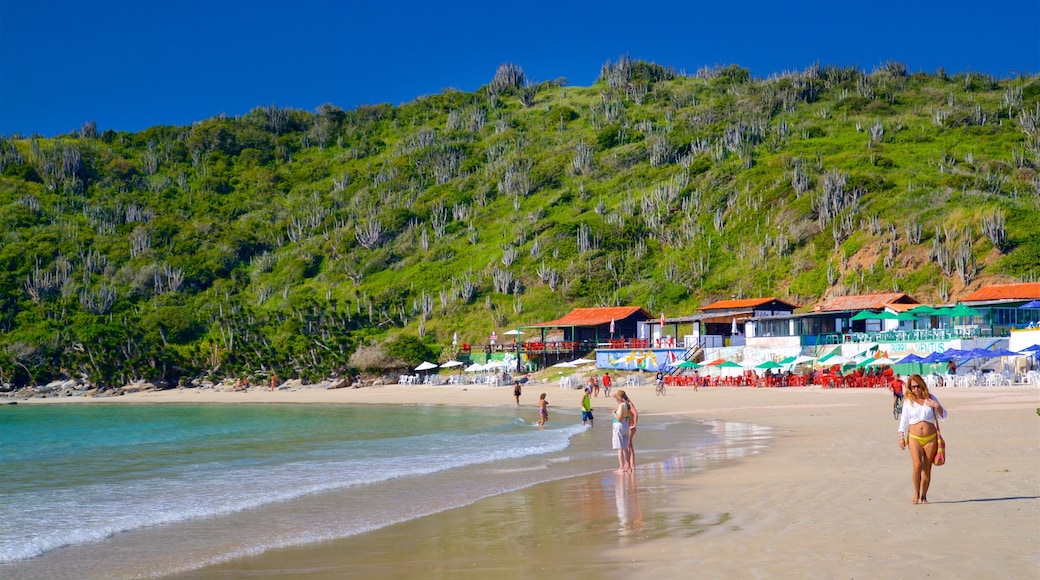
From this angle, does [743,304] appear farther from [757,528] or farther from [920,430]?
[757,528]

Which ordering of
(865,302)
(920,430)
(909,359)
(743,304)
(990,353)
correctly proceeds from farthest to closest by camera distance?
(743,304)
(865,302)
(909,359)
(990,353)
(920,430)

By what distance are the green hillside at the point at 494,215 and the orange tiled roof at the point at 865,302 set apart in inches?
320

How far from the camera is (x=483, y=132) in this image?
128 meters

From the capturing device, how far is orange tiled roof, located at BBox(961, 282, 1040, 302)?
45406mm

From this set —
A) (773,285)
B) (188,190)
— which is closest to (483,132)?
(188,190)

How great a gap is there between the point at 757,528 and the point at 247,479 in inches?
386

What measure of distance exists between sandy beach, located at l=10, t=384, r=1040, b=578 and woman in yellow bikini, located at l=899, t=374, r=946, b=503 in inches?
10.3

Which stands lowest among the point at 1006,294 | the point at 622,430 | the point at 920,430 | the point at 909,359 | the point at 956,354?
the point at 622,430

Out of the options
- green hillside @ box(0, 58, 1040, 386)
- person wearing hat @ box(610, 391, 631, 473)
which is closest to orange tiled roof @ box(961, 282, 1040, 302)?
green hillside @ box(0, 58, 1040, 386)

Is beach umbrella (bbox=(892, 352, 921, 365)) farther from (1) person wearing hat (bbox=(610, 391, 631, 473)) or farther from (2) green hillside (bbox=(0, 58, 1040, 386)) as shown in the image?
(1) person wearing hat (bbox=(610, 391, 631, 473))

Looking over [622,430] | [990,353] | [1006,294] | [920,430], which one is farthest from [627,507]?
[1006,294]

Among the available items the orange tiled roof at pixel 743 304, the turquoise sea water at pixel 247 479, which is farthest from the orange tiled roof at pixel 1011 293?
the turquoise sea water at pixel 247 479

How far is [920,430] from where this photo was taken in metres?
9.05

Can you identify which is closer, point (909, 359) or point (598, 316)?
point (909, 359)
